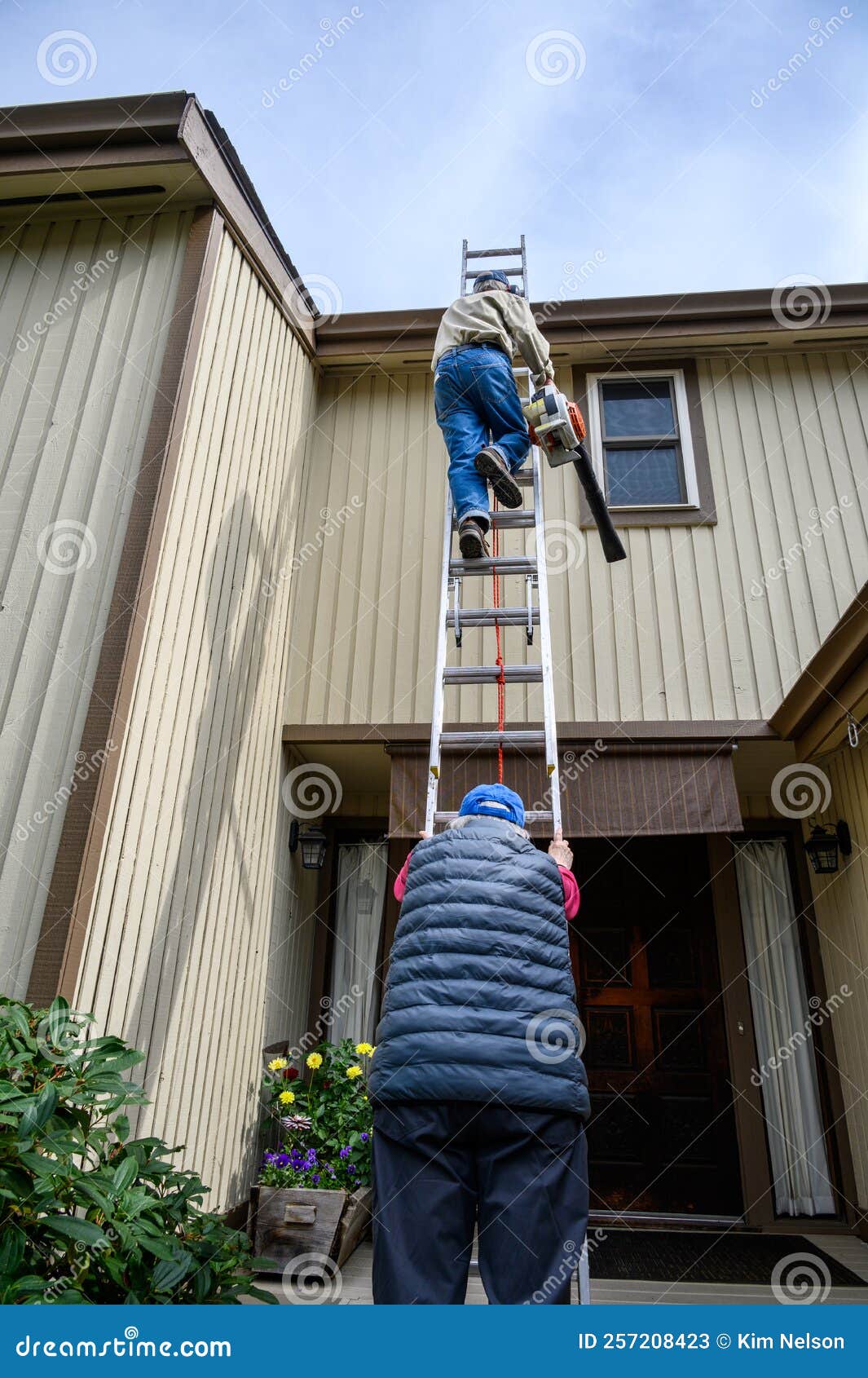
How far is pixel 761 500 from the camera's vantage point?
540cm

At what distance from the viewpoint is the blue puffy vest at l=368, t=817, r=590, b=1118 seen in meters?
1.94

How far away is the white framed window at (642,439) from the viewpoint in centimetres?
557

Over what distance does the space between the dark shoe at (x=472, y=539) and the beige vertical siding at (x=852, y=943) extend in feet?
7.87

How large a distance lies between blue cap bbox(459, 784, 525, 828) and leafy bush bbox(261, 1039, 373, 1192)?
2193mm

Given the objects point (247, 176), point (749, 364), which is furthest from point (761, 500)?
point (247, 176)

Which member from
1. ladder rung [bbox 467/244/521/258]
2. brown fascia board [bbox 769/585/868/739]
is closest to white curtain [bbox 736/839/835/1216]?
brown fascia board [bbox 769/585/868/739]

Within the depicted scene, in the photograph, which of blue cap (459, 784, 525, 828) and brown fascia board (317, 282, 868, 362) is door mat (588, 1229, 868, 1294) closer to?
blue cap (459, 784, 525, 828)

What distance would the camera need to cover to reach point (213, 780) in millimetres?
3893

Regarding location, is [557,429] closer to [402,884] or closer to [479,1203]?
[402,884]

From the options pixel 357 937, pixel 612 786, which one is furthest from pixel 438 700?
pixel 357 937

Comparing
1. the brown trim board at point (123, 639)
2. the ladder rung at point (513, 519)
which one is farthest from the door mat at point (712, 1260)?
the ladder rung at point (513, 519)

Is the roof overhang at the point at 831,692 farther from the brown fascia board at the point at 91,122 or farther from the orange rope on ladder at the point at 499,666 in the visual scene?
the brown fascia board at the point at 91,122

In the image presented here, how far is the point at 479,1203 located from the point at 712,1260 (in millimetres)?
2865

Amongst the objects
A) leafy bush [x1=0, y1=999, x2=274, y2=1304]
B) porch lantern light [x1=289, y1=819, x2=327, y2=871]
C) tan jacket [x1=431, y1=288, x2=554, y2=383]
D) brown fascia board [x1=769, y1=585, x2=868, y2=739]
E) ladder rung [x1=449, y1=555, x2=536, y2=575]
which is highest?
tan jacket [x1=431, y1=288, x2=554, y2=383]
